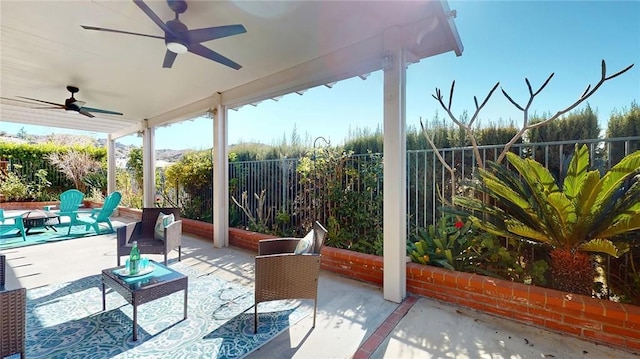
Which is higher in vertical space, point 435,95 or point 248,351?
point 435,95

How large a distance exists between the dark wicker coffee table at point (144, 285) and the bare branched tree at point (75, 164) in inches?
493

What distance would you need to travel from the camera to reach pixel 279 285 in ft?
8.92

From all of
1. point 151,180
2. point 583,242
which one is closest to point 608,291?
point 583,242

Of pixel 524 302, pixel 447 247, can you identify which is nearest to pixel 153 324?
pixel 447 247

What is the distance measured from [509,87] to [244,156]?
17.6ft

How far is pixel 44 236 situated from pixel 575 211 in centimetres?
962

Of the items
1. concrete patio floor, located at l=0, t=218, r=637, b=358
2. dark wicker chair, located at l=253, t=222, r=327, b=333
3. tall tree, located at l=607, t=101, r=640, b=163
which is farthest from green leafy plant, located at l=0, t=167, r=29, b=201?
tall tree, located at l=607, t=101, r=640, b=163

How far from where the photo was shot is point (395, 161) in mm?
3305

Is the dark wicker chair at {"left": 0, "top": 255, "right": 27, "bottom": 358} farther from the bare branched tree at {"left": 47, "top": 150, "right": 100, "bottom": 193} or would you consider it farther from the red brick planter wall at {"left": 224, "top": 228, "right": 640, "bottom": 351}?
the bare branched tree at {"left": 47, "top": 150, "right": 100, "bottom": 193}

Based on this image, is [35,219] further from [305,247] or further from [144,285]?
[305,247]

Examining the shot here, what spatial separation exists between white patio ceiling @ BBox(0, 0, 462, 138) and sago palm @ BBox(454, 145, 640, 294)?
1.77 meters

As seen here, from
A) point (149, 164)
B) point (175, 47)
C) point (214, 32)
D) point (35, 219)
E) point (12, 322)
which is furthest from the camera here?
point (149, 164)

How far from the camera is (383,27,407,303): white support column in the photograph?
326 centimetres

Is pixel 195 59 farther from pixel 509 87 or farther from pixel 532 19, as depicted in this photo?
pixel 532 19
